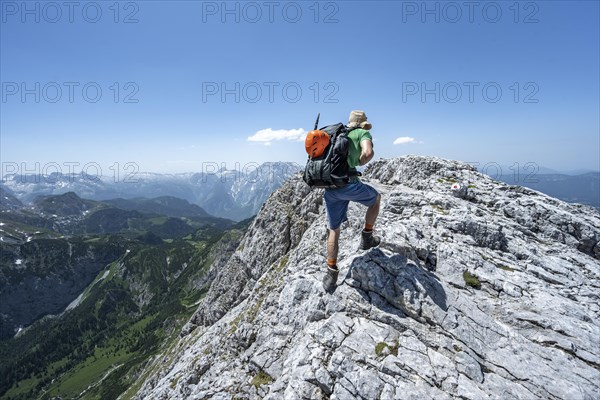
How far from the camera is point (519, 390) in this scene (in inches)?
464

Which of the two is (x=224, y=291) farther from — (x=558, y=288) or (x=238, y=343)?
(x=558, y=288)

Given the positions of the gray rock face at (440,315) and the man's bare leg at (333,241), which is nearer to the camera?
the gray rock face at (440,315)

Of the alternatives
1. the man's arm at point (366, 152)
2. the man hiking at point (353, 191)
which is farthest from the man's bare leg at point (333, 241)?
the man's arm at point (366, 152)

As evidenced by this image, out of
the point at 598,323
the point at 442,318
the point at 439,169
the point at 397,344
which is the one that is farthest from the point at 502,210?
the point at 397,344

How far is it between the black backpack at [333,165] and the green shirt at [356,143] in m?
0.20

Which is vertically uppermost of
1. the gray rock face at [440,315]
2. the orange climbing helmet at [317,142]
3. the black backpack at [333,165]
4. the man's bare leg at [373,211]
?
the orange climbing helmet at [317,142]

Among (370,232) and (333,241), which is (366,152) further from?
(370,232)

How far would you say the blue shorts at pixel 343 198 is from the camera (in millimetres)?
13875

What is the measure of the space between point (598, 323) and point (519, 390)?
26.5 feet

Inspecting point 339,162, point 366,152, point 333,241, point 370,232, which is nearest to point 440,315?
point 370,232

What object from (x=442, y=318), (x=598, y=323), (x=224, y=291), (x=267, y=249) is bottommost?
(x=224, y=291)

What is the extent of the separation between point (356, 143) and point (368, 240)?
6.10 meters

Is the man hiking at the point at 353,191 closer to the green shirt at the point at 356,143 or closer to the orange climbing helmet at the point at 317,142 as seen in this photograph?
the green shirt at the point at 356,143

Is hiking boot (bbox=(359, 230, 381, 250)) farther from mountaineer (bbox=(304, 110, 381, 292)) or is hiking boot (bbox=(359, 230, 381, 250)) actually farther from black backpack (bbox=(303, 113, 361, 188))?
black backpack (bbox=(303, 113, 361, 188))
